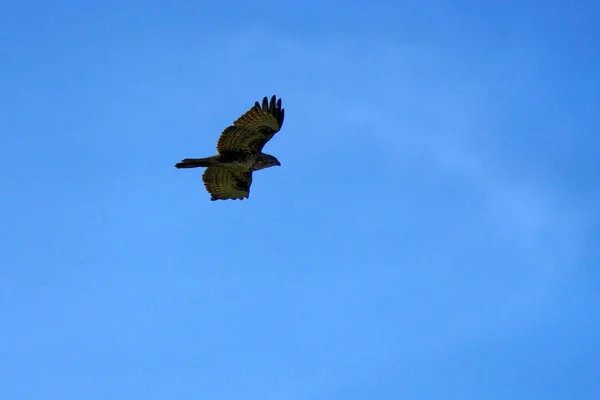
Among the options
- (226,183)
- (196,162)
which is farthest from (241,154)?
(226,183)

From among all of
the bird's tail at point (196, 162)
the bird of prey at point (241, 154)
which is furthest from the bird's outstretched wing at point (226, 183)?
the bird's tail at point (196, 162)

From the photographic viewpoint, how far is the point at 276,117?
19.2 metres

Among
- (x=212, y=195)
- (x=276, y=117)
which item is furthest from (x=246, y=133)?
(x=212, y=195)

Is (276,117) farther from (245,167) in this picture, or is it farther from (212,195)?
(212,195)

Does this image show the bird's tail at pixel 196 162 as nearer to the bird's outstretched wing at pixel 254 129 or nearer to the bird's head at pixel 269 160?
the bird's outstretched wing at pixel 254 129

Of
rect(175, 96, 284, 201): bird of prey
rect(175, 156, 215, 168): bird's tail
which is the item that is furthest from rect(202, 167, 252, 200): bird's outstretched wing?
rect(175, 156, 215, 168): bird's tail

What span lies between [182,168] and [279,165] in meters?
2.38

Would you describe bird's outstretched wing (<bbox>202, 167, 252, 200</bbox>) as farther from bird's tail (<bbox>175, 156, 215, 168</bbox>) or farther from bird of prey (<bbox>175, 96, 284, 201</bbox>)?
bird's tail (<bbox>175, 156, 215, 168</bbox>)

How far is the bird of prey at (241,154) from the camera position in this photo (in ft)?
63.0

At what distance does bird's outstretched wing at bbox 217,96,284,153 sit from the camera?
19.1 metres

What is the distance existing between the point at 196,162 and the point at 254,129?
156cm

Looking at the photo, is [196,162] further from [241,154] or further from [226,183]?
[226,183]

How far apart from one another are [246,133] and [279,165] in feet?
4.28

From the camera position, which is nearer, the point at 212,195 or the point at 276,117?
the point at 276,117
